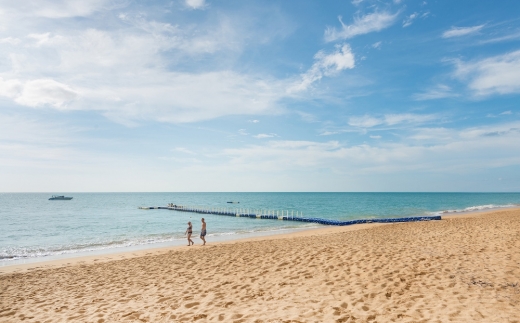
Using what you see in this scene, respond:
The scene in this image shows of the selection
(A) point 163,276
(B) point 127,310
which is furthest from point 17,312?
(A) point 163,276

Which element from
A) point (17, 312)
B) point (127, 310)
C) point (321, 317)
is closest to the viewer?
point (321, 317)

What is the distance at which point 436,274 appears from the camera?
8.51m

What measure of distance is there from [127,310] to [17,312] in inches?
125

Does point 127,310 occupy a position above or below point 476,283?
below

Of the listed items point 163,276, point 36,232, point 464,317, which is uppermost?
point 464,317

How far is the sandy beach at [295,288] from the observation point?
646cm

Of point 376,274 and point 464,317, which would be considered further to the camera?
point 376,274

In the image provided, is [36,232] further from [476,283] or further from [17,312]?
[476,283]

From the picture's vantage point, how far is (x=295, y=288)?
26.7ft

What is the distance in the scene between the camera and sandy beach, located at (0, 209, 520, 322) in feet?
21.2

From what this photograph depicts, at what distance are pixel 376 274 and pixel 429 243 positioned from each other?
604 centimetres

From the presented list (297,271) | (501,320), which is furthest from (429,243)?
(501,320)

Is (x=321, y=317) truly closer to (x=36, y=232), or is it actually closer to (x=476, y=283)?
(x=476, y=283)

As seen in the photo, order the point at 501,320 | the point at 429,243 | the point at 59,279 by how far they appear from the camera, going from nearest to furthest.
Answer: the point at 501,320 < the point at 59,279 < the point at 429,243
